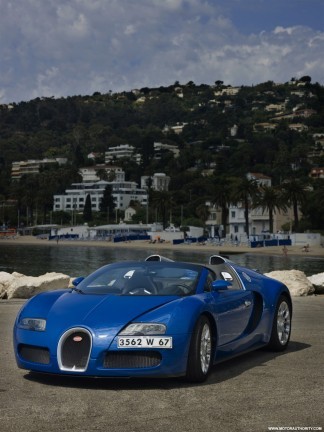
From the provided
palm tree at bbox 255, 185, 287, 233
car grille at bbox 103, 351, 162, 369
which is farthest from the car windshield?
palm tree at bbox 255, 185, 287, 233

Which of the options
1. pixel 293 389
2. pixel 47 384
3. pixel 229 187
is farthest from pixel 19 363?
pixel 229 187

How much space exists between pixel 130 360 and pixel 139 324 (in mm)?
334

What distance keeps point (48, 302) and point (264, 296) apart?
271 centimetres

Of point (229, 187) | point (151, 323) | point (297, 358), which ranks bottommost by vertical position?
point (297, 358)

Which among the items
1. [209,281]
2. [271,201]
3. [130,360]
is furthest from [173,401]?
[271,201]

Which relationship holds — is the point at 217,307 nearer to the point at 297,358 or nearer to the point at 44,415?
the point at 297,358

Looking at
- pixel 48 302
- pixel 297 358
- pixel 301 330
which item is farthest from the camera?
pixel 301 330

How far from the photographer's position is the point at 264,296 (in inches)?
380

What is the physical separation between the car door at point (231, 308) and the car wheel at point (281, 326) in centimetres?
64

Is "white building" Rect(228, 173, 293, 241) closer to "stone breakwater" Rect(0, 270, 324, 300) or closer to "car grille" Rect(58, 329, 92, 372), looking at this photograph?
"stone breakwater" Rect(0, 270, 324, 300)

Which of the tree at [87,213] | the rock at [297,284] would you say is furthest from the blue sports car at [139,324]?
the tree at [87,213]

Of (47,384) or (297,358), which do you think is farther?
(297,358)

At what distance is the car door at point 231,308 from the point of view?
8406mm

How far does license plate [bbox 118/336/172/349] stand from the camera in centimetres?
734
